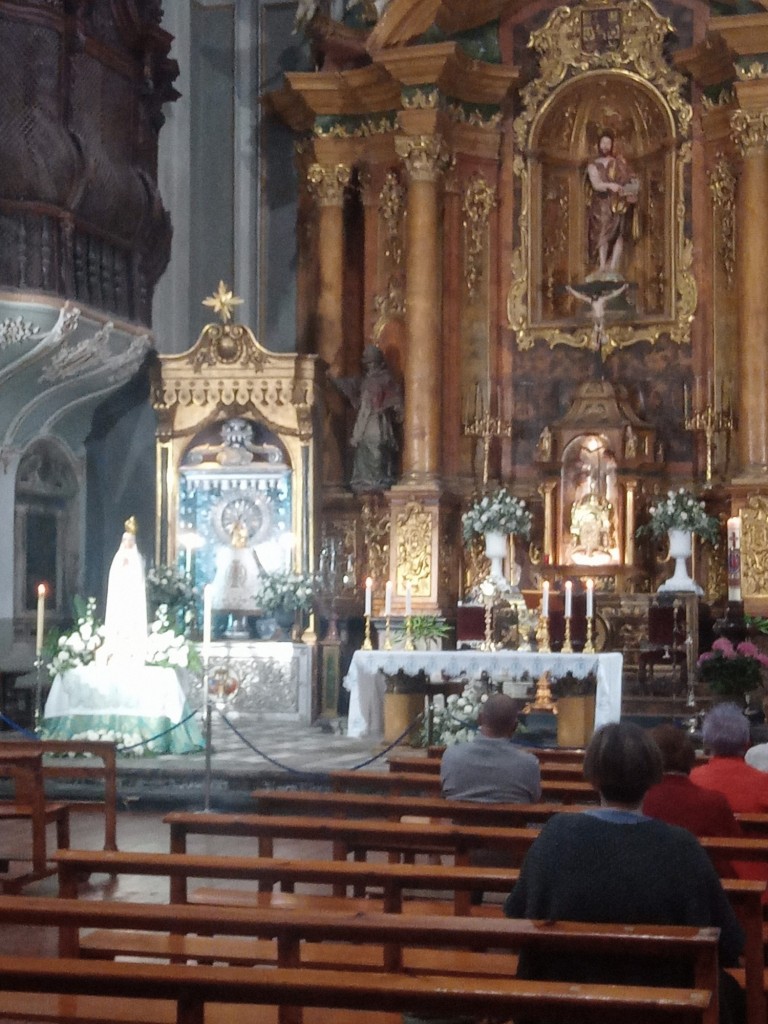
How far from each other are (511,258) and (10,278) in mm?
6396

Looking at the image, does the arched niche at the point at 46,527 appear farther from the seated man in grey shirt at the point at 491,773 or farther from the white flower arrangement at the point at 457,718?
the seated man in grey shirt at the point at 491,773

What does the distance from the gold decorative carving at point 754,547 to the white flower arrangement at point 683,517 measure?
1.32 feet

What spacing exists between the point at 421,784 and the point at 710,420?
1030 cm

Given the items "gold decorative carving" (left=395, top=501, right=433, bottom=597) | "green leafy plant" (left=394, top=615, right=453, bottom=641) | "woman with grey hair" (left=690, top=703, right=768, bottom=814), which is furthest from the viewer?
"gold decorative carving" (left=395, top=501, right=433, bottom=597)

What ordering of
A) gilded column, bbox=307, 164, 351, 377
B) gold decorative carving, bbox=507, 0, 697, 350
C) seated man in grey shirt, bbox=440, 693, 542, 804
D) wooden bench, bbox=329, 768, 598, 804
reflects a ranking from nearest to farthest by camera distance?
seated man in grey shirt, bbox=440, 693, 542, 804, wooden bench, bbox=329, 768, 598, 804, gold decorative carving, bbox=507, 0, 697, 350, gilded column, bbox=307, 164, 351, 377

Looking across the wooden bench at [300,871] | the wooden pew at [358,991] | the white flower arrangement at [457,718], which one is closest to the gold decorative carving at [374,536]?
the white flower arrangement at [457,718]

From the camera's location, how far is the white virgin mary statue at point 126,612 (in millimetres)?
13000

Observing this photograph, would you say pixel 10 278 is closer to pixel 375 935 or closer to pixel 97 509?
pixel 97 509

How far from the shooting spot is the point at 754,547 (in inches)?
651

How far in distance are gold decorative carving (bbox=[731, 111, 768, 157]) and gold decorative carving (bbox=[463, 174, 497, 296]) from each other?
3013 mm

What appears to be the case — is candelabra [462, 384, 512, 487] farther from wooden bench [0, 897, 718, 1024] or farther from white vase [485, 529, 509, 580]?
wooden bench [0, 897, 718, 1024]

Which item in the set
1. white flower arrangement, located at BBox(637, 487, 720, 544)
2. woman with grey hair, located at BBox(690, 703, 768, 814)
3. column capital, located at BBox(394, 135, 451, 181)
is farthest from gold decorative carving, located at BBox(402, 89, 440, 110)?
woman with grey hair, located at BBox(690, 703, 768, 814)

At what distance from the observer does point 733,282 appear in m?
17.5

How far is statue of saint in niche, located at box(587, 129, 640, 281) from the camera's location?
59.3 feet
